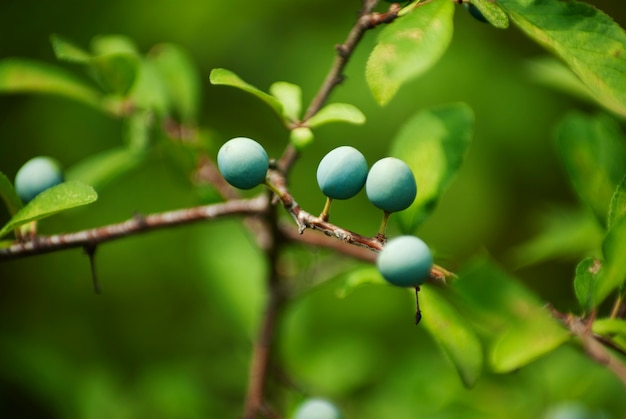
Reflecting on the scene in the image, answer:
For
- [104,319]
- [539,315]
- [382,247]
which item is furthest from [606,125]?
[104,319]

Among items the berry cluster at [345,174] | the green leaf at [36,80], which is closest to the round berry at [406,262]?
the berry cluster at [345,174]

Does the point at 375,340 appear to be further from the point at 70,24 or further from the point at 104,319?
the point at 70,24

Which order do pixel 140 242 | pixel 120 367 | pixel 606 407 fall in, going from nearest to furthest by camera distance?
pixel 606 407 < pixel 120 367 < pixel 140 242

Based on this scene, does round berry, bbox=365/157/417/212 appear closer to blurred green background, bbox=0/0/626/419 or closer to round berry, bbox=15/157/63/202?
round berry, bbox=15/157/63/202

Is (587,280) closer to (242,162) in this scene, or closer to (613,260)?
(613,260)

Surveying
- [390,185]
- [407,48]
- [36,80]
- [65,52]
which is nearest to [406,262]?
[390,185]

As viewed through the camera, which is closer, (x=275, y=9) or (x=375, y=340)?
(x=375, y=340)
